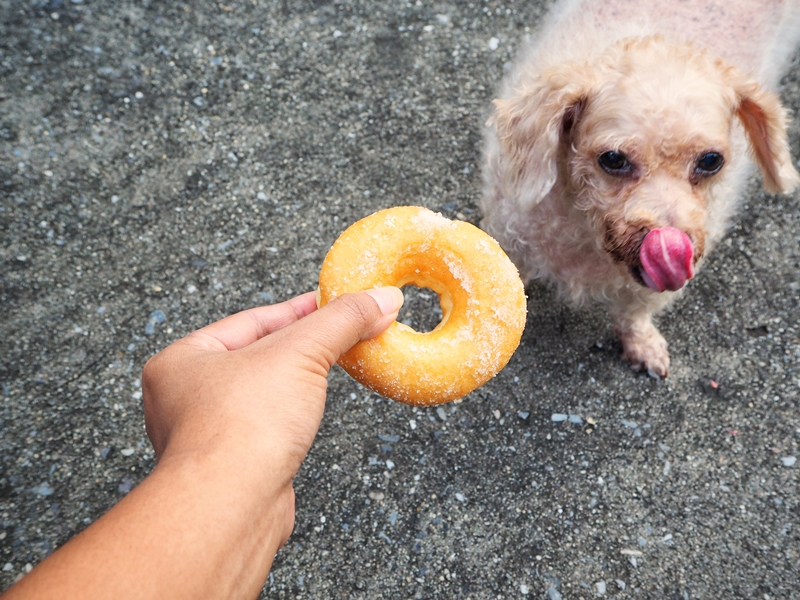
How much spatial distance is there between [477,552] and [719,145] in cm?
162

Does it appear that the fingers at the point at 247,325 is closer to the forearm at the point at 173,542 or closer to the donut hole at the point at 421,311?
the forearm at the point at 173,542

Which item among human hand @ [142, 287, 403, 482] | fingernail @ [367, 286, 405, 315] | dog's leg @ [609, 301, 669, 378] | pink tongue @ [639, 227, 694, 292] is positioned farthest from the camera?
dog's leg @ [609, 301, 669, 378]

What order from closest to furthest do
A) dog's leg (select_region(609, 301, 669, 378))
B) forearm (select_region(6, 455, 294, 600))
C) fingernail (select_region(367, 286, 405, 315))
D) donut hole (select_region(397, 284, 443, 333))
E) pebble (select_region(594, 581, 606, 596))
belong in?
1. forearm (select_region(6, 455, 294, 600))
2. fingernail (select_region(367, 286, 405, 315))
3. pebble (select_region(594, 581, 606, 596))
4. dog's leg (select_region(609, 301, 669, 378))
5. donut hole (select_region(397, 284, 443, 333))

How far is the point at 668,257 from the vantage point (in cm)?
154

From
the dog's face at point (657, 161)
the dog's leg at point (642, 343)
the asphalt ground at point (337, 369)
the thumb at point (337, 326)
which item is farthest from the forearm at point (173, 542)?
the dog's leg at point (642, 343)

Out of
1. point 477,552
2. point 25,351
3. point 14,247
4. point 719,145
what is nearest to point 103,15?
point 14,247

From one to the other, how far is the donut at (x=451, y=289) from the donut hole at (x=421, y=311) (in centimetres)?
90

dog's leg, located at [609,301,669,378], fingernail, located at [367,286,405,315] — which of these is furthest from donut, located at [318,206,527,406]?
dog's leg, located at [609,301,669,378]

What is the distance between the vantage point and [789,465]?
2221 millimetres

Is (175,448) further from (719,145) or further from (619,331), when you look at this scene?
(619,331)

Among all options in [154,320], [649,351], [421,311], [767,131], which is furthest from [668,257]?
[154,320]

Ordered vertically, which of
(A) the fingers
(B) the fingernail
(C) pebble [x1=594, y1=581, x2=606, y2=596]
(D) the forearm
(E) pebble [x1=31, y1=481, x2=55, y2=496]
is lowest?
(C) pebble [x1=594, y1=581, x2=606, y2=596]

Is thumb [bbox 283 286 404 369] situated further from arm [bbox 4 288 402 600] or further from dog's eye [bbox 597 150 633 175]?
dog's eye [bbox 597 150 633 175]

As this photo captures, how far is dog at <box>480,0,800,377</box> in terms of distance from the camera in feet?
5.27
